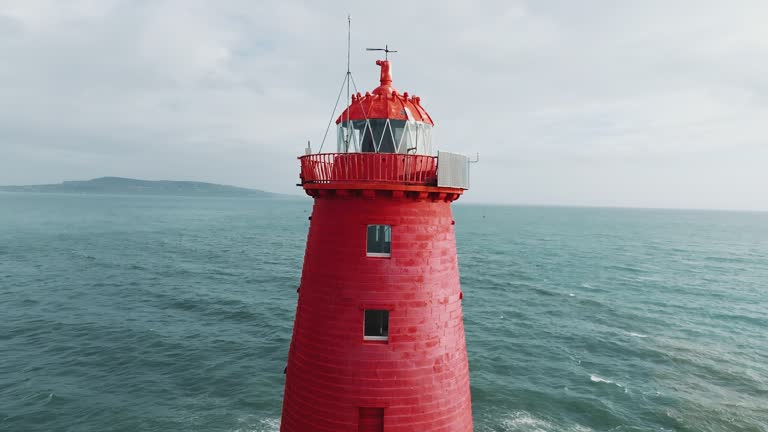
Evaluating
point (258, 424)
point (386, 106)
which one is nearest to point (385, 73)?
point (386, 106)

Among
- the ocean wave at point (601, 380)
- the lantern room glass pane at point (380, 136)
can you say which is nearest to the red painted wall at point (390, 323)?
the lantern room glass pane at point (380, 136)

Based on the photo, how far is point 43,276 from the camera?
58750 millimetres

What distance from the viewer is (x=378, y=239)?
460 inches

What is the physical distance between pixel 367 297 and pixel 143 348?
32821 millimetres

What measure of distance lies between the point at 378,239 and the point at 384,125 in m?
2.89

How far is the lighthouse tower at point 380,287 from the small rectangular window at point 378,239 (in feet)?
2.71

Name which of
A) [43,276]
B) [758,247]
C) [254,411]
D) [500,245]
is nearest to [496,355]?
[254,411]

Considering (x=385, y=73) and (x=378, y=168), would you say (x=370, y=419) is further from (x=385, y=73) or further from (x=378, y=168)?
(x=385, y=73)

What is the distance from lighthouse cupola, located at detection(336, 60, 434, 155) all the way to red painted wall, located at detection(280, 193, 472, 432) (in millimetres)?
1485

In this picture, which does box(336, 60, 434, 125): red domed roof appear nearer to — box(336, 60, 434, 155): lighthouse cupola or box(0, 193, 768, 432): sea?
box(336, 60, 434, 155): lighthouse cupola

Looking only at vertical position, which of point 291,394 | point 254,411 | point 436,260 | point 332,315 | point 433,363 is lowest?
point 254,411

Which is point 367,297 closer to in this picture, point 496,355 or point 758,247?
point 496,355

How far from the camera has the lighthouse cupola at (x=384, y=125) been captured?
11094 millimetres

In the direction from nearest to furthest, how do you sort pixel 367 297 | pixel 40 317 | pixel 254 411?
1. pixel 367 297
2. pixel 254 411
3. pixel 40 317
